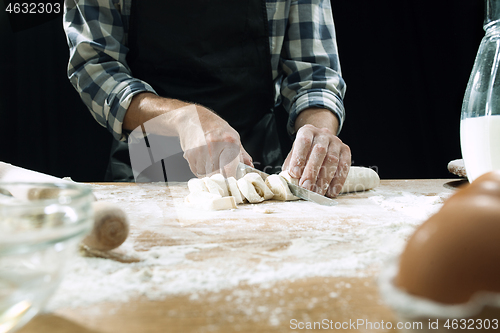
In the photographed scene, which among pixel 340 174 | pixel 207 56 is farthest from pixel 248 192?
pixel 207 56

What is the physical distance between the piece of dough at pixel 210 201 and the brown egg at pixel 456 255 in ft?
2.31

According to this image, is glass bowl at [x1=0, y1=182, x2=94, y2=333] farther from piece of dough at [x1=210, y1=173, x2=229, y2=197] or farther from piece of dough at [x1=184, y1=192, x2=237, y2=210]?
piece of dough at [x1=210, y1=173, x2=229, y2=197]

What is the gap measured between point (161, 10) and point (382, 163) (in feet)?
7.30

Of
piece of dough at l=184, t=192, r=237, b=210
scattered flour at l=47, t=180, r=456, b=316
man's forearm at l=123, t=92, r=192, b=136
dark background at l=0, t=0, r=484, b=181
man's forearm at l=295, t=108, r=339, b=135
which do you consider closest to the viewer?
scattered flour at l=47, t=180, r=456, b=316

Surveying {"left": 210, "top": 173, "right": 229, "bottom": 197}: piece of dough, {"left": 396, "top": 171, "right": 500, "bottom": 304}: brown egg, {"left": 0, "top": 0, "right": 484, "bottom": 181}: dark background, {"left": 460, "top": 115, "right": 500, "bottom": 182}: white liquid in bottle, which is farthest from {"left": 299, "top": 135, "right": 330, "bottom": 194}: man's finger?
{"left": 0, "top": 0, "right": 484, "bottom": 181}: dark background

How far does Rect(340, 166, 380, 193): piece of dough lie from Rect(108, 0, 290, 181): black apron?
1.91 ft

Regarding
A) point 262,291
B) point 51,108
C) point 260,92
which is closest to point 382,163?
point 260,92

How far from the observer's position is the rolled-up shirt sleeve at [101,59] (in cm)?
155

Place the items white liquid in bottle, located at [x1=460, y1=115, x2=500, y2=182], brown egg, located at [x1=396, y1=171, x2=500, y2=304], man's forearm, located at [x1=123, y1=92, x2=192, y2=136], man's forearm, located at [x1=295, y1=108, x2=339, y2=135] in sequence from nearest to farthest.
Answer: brown egg, located at [x1=396, y1=171, x2=500, y2=304]
white liquid in bottle, located at [x1=460, y1=115, x2=500, y2=182]
man's forearm, located at [x1=123, y1=92, x2=192, y2=136]
man's forearm, located at [x1=295, y1=108, x2=339, y2=135]

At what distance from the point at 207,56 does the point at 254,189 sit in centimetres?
86

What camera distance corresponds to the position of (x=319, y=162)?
50.3 inches

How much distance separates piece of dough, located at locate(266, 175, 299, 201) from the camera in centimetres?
117

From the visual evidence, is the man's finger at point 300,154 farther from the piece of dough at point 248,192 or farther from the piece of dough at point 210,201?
the piece of dough at point 210,201

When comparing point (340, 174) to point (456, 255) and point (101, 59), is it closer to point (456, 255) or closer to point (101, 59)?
point (456, 255)
